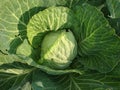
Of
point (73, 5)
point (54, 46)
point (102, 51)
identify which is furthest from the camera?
point (73, 5)

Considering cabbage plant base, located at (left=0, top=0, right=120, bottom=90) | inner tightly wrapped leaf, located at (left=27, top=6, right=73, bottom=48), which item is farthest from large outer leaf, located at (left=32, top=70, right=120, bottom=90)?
inner tightly wrapped leaf, located at (left=27, top=6, right=73, bottom=48)

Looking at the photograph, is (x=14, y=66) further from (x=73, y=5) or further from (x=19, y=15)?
(x=73, y=5)

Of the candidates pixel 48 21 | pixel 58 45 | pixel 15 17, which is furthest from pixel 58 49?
pixel 15 17

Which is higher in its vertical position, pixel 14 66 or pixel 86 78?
pixel 14 66

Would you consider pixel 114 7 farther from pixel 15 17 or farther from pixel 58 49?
pixel 15 17

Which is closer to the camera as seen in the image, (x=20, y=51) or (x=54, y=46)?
(x=54, y=46)

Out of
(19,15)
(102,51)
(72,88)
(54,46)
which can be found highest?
(19,15)

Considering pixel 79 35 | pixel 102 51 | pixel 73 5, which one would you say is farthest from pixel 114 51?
pixel 73 5

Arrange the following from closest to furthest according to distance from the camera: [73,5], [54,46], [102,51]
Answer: [54,46] → [102,51] → [73,5]
